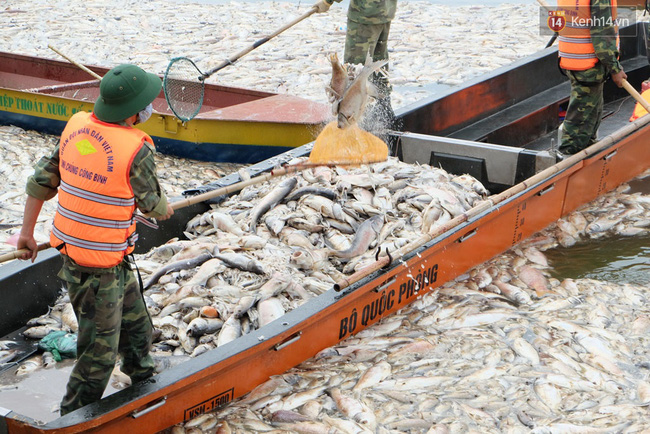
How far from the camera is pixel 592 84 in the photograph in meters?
6.88

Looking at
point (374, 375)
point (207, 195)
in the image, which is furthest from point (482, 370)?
point (207, 195)

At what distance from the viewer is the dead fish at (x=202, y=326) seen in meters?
4.91

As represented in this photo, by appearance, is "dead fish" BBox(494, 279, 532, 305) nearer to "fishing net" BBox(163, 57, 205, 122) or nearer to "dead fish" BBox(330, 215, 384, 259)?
"dead fish" BBox(330, 215, 384, 259)

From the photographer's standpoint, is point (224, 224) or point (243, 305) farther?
point (224, 224)

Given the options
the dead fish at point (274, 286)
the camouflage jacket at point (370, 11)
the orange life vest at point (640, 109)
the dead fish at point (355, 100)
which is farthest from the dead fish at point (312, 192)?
the orange life vest at point (640, 109)

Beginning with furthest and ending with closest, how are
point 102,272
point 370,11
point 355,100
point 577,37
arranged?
point 370,11, point 577,37, point 355,100, point 102,272

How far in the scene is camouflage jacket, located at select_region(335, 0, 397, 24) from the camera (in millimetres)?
8172

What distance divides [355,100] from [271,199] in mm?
1055

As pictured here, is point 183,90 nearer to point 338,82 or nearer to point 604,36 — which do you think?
point 338,82

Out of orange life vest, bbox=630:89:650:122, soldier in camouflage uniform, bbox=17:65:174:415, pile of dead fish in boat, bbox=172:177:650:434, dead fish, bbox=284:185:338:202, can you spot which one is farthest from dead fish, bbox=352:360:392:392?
orange life vest, bbox=630:89:650:122

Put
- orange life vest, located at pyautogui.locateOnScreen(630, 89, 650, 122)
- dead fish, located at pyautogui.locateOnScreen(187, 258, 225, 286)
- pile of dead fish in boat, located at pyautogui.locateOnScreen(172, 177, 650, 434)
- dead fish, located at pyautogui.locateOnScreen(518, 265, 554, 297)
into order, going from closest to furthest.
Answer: pile of dead fish in boat, located at pyautogui.locateOnScreen(172, 177, 650, 434) → dead fish, located at pyautogui.locateOnScreen(187, 258, 225, 286) → dead fish, located at pyautogui.locateOnScreen(518, 265, 554, 297) → orange life vest, located at pyautogui.locateOnScreen(630, 89, 650, 122)

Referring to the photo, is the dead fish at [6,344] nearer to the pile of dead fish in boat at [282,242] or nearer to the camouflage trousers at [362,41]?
the pile of dead fish in boat at [282,242]

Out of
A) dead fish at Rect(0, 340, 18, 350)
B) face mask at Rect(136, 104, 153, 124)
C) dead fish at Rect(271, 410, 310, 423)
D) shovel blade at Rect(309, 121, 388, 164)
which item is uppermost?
face mask at Rect(136, 104, 153, 124)

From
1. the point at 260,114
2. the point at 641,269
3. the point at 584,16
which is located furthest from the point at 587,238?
the point at 260,114
